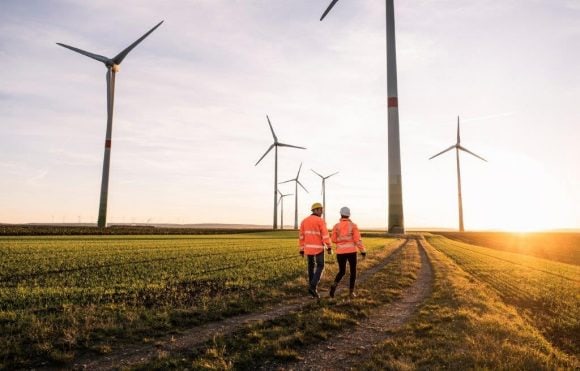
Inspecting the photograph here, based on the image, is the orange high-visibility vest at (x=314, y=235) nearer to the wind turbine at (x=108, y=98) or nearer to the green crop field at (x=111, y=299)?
the green crop field at (x=111, y=299)

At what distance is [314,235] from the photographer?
15.5 meters

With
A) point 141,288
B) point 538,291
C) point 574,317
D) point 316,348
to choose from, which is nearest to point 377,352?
point 316,348

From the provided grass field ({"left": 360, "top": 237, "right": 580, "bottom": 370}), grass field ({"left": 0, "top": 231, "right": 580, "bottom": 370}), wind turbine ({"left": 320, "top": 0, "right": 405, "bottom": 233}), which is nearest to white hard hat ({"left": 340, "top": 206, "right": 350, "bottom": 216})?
grass field ({"left": 0, "top": 231, "right": 580, "bottom": 370})

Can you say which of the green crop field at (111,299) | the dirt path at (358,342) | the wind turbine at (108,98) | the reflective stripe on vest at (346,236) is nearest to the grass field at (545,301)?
the dirt path at (358,342)

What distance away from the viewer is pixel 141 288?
16844 millimetres

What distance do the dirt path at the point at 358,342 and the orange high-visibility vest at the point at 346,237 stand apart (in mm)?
2426

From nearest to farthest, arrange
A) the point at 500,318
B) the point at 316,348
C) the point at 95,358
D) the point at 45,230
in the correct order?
the point at 95,358 < the point at 316,348 < the point at 500,318 < the point at 45,230

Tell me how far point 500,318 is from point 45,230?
78.3 m

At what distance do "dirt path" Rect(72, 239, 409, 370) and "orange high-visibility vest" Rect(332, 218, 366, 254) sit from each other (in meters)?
2.82

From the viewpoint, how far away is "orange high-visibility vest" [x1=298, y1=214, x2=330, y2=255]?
15.4 metres

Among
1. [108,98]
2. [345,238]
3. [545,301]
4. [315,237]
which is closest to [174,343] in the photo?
[315,237]

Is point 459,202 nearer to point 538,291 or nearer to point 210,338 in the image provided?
point 538,291

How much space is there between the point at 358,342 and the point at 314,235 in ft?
18.3

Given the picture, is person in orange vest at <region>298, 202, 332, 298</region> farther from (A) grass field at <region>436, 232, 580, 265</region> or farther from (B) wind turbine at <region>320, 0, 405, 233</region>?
(B) wind turbine at <region>320, 0, 405, 233</region>
